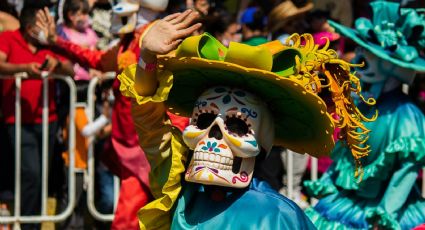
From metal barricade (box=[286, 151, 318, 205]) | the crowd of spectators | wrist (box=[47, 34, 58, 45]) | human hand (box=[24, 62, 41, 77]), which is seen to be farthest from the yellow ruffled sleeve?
metal barricade (box=[286, 151, 318, 205])

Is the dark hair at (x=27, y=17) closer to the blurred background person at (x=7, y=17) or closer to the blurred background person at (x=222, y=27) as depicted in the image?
the blurred background person at (x=7, y=17)

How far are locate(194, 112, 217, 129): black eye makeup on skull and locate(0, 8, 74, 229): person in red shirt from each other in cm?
314

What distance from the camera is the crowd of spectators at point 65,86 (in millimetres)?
8094

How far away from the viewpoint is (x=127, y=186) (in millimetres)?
6930

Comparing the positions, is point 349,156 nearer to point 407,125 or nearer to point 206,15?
point 407,125

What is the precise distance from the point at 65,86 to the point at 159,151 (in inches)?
132

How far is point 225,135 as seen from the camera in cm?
496

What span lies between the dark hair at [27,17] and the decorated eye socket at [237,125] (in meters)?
3.33

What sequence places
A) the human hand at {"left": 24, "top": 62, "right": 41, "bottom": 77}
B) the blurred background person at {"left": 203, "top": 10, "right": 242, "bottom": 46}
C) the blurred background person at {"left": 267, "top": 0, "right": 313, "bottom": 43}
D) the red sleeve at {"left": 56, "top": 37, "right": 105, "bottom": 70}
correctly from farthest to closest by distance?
the blurred background person at {"left": 203, "top": 10, "right": 242, "bottom": 46}, the blurred background person at {"left": 267, "top": 0, "right": 313, "bottom": 43}, the human hand at {"left": 24, "top": 62, "right": 41, "bottom": 77}, the red sleeve at {"left": 56, "top": 37, "right": 105, "bottom": 70}

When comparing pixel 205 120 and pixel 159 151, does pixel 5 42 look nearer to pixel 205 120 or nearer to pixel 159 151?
pixel 159 151

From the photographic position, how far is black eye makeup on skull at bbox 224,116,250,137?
5.02 m

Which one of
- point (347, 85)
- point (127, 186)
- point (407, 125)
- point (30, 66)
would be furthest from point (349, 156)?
point (30, 66)

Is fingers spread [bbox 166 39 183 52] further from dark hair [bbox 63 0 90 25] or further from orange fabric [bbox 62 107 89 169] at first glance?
dark hair [bbox 63 0 90 25]

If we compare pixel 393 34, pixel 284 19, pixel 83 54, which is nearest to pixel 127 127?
pixel 83 54
